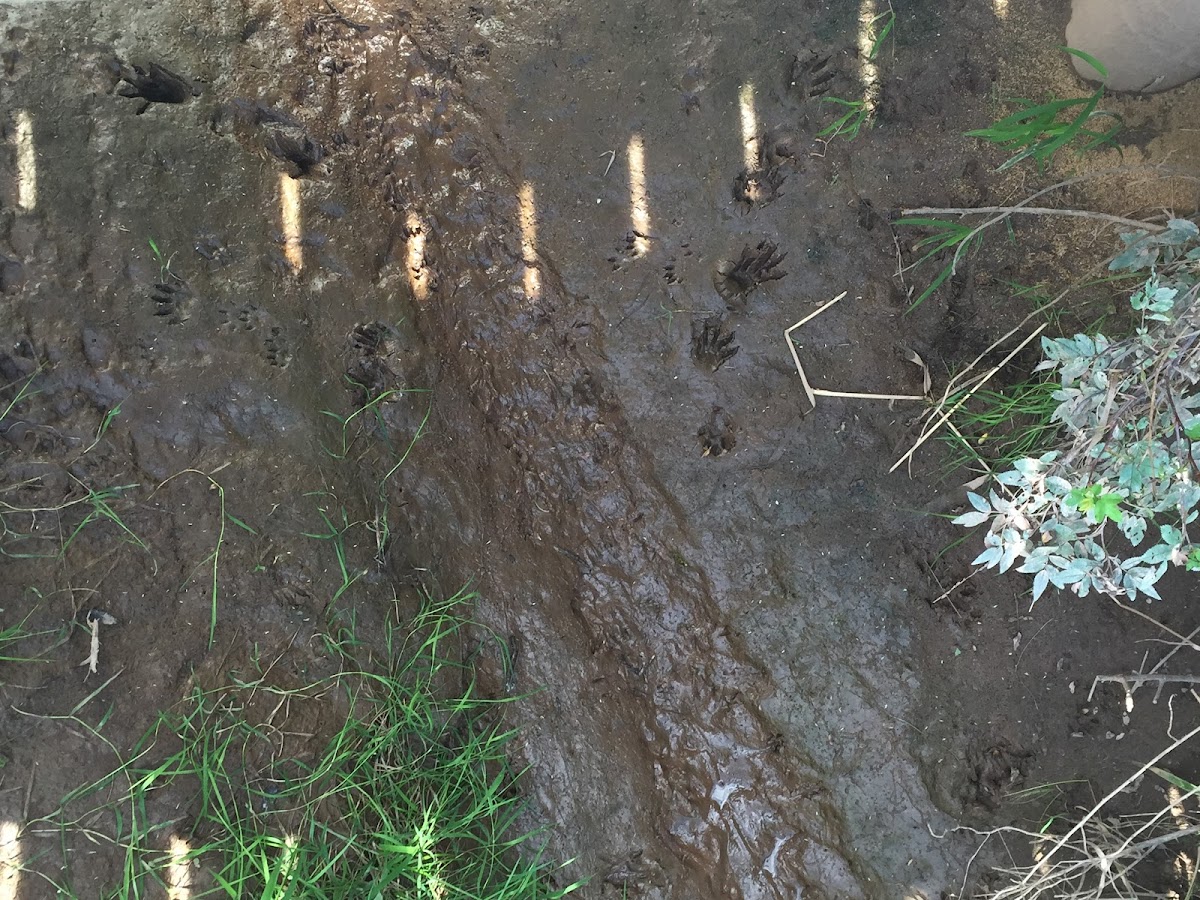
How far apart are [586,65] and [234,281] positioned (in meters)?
1.34

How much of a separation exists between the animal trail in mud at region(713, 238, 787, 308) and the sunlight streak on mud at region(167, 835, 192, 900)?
2.27 meters

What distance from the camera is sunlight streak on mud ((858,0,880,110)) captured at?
2.57m

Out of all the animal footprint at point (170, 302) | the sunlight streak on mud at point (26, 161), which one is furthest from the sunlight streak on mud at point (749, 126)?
the sunlight streak on mud at point (26, 161)

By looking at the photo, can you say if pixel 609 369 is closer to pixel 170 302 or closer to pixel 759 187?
pixel 759 187

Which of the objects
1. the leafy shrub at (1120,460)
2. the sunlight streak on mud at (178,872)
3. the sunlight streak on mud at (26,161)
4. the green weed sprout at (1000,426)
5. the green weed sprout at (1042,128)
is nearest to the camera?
the leafy shrub at (1120,460)

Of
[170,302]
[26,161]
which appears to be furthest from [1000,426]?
[26,161]

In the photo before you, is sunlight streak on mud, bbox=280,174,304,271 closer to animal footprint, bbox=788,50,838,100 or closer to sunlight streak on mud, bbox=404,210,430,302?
sunlight streak on mud, bbox=404,210,430,302

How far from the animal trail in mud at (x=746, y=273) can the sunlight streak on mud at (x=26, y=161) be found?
2113 mm

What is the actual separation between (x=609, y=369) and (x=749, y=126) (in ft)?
3.07

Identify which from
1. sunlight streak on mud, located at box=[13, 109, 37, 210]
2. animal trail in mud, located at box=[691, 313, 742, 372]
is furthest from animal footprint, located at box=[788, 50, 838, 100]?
sunlight streak on mud, located at box=[13, 109, 37, 210]

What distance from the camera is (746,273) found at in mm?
2537

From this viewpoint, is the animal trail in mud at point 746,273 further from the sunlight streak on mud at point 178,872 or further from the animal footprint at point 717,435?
the sunlight streak on mud at point 178,872

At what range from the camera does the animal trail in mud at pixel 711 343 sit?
2.54 meters

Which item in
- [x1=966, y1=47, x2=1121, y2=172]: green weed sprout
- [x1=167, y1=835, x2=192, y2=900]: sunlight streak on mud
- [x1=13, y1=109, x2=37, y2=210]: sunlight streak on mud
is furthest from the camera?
[x1=13, y1=109, x2=37, y2=210]: sunlight streak on mud
